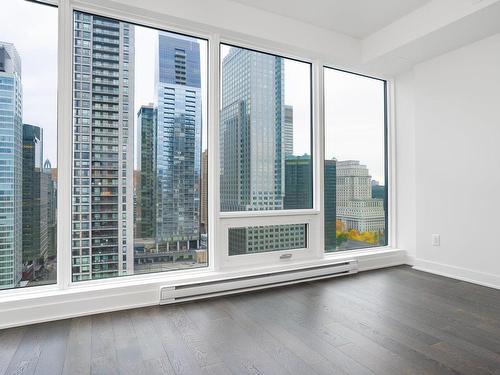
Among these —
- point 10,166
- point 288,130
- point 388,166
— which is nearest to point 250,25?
point 288,130

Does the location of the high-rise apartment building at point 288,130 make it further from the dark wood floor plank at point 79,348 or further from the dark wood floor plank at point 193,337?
the dark wood floor plank at point 79,348

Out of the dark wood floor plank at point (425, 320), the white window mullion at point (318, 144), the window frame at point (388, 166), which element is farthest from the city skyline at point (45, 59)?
the window frame at point (388, 166)

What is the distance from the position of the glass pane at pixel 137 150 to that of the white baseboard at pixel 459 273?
270 centimetres

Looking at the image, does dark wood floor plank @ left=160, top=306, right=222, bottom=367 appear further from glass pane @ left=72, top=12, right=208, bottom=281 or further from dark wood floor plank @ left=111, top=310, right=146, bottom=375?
glass pane @ left=72, top=12, right=208, bottom=281

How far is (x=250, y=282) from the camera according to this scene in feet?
10.3

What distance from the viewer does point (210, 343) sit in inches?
83.4

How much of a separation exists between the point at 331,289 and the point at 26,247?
9.02ft

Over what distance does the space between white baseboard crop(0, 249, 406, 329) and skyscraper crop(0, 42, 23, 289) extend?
248 millimetres

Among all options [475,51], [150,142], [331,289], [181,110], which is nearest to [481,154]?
[475,51]

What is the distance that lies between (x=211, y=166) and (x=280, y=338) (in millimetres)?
1751

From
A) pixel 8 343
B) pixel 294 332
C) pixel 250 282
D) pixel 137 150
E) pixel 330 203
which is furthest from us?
pixel 330 203

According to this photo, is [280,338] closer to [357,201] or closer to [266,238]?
[266,238]

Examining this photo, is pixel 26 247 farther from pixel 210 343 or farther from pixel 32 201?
pixel 210 343

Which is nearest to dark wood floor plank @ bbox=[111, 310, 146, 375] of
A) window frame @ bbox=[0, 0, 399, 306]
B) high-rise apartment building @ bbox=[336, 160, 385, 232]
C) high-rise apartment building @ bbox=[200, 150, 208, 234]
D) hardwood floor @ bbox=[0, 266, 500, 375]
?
hardwood floor @ bbox=[0, 266, 500, 375]
